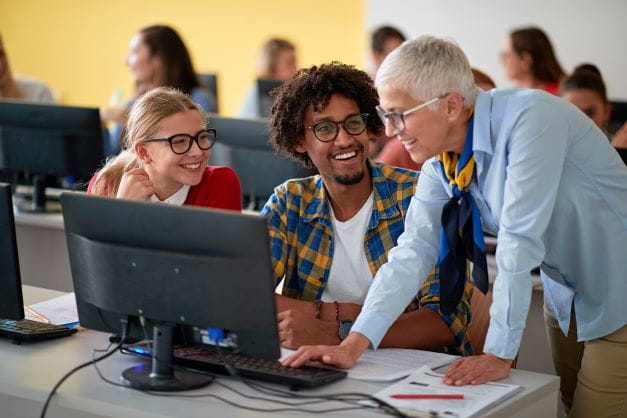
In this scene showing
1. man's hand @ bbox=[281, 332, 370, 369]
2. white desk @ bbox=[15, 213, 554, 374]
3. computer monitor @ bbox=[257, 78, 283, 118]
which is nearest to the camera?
man's hand @ bbox=[281, 332, 370, 369]

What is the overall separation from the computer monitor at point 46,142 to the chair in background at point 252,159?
49cm

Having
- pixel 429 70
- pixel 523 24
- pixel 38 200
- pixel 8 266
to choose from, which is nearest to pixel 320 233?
pixel 429 70

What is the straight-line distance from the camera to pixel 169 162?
105 inches

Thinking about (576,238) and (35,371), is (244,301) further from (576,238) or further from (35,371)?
(576,238)

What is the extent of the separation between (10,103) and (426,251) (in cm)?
221

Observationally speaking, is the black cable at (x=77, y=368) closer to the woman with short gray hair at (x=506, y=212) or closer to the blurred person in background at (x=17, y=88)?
the woman with short gray hair at (x=506, y=212)

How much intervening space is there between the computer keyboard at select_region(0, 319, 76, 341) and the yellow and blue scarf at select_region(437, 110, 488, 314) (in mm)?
857

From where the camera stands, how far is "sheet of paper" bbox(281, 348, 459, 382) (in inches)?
83.8

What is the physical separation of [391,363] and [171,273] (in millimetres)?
543

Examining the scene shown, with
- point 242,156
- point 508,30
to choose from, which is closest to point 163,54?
point 242,156

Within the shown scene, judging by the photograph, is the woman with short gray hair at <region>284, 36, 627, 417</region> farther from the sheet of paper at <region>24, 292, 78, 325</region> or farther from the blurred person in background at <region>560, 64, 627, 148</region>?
the blurred person in background at <region>560, 64, 627, 148</region>

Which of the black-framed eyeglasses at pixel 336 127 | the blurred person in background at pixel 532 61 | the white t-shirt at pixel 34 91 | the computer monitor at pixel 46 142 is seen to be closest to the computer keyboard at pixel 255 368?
the black-framed eyeglasses at pixel 336 127

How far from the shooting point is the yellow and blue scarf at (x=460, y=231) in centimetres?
215

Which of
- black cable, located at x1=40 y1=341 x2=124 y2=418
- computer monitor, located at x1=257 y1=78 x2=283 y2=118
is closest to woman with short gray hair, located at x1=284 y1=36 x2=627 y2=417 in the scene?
black cable, located at x1=40 y1=341 x2=124 y2=418
